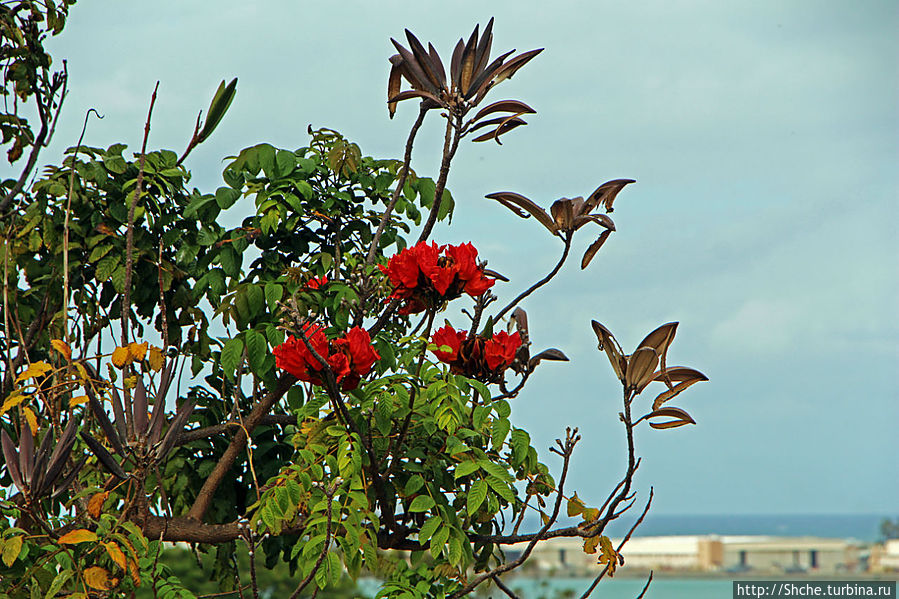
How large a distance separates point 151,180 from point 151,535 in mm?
1106

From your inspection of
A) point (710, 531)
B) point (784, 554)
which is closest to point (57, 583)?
point (784, 554)

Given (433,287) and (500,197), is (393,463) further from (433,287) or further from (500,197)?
(500,197)

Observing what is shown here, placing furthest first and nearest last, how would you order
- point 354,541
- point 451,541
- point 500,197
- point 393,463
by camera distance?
point 500,197
point 393,463
point 451,541
point 354,541

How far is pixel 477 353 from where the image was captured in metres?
2.33

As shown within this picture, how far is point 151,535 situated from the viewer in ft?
8.23

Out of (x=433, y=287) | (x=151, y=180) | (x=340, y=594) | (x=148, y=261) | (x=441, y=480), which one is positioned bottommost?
(x=340, y=594)

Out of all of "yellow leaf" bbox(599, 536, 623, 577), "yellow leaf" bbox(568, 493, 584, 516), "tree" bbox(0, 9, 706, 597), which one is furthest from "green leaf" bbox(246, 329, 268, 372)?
"yellow leaf" bbox(599, 536, 623, 577)

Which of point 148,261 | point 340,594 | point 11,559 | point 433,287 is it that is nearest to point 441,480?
point 433,287

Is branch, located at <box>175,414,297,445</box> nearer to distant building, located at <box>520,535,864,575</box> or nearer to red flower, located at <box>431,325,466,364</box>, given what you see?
red flower, located at <box>431,325,466,364</box>

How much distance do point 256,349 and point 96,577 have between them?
71cm

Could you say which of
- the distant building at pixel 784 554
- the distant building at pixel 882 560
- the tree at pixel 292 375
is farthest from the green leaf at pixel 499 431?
the distant building at pixel 784 554

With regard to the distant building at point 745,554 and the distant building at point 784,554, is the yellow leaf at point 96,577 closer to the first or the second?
the distant building at point 745,554

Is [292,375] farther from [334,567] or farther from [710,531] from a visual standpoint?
[710,531]

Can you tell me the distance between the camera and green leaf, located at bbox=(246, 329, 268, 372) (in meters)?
2.36
